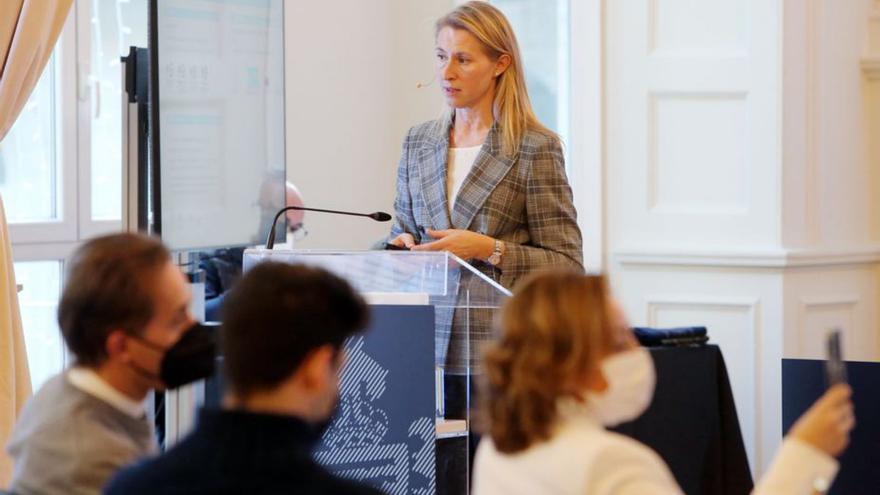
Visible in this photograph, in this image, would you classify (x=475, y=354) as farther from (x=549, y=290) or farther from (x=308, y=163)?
(x=308, y=163)

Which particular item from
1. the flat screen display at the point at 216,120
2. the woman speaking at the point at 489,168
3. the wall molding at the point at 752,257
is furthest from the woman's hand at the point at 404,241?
the wall molding at the point at 752,257

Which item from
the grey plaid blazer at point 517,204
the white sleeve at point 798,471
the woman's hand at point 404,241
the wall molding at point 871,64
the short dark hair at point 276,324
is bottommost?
the white sleeve at point 798,471

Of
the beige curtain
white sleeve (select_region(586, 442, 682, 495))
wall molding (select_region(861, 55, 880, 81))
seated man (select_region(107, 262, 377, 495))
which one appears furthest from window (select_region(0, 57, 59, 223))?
white sleeve (select_region(586, 442, 682, 495))

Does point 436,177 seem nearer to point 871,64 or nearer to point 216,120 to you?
point 216,120

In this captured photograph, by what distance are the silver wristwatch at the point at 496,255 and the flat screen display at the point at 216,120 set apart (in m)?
0.94

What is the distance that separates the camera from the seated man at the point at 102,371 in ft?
5.16

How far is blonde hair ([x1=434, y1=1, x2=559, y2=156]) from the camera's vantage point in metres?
2.84

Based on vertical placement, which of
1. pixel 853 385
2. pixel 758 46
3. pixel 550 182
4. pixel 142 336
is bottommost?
pixel 853 385

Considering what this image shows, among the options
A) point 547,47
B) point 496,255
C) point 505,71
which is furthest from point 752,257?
point 496,255

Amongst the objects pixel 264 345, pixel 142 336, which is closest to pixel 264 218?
pixel 142 336

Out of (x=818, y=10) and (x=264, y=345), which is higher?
(x=818, y=10)

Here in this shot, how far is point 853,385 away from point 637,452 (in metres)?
2.13

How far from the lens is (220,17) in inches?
143

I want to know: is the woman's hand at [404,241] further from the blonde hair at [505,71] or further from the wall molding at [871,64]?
the wall molding at [871,64]
